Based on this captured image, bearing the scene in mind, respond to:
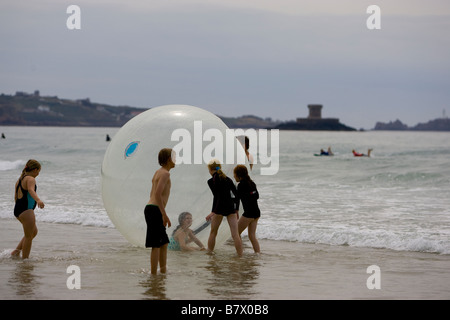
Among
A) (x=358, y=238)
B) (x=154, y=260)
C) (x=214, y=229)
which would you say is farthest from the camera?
(x=358, y=238)

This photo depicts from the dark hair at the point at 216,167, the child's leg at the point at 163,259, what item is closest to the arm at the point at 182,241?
the dark hair at the point at 216,167

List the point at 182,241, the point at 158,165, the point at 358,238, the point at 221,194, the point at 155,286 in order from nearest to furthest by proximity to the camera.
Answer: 1. the point at 155,286
2. the point at 158,165
3. the point at 221,194
4. the point at 182,241
5. the point at 358,238

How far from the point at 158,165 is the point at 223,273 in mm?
1537

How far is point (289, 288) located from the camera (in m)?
7.02

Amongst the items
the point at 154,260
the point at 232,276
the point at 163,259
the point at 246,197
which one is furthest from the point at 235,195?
the point at 154,260

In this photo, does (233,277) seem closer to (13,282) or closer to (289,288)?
(289,288)

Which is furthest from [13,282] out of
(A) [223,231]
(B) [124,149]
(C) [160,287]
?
(A) [223,231]

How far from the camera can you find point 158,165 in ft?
26.9

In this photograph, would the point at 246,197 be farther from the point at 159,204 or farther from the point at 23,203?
the point at 23,203

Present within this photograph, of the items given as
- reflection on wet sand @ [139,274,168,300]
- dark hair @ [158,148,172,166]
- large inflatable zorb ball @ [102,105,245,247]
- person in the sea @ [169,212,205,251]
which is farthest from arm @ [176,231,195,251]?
dark hair @ [158,148,172,166]

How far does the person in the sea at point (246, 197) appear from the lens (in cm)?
861

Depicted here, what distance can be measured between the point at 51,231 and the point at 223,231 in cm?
380

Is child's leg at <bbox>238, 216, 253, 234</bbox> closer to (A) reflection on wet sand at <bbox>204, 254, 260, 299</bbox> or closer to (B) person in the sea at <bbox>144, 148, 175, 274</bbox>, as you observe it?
(A) reflection on wet sand at <bbox>204, 254, 260, 299</bbox>

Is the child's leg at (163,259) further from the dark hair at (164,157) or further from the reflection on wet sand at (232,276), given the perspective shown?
the dark hair at (164,157)
